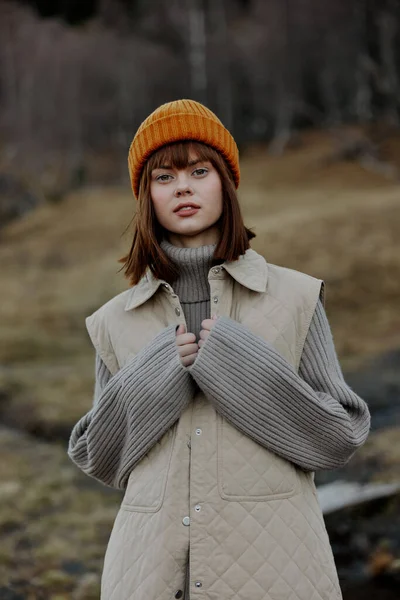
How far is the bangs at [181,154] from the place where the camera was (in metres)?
1.44

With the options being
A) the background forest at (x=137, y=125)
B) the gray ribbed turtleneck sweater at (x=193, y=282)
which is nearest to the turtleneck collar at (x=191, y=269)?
the gray ribbed turtleneck sweater at (x=193, y=282)

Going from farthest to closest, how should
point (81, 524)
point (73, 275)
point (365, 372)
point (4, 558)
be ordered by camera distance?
point (73, 275)
point (365, 372)
point (81, 524)
point (4, 558)

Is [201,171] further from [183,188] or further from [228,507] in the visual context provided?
[228,507]

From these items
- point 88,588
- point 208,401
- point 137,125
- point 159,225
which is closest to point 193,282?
point 159,225

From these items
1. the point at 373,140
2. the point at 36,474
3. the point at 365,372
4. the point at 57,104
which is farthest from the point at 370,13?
the point at 36,474

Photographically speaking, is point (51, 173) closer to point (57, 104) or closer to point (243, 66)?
point (57, 104)

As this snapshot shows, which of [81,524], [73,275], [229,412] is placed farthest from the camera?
[73,275]

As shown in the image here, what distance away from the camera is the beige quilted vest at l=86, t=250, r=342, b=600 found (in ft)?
4.27

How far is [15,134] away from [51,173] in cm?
45

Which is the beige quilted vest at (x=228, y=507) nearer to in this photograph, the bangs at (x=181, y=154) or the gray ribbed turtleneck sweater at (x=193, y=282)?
the gray ribbed turtleneck sweater at (x=193, y=282)

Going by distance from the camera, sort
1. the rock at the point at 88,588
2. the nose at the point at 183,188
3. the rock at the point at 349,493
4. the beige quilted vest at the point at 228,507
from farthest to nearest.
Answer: the rock at the point at 349,493, the rock at the point at 88,588, the nose at the point at 183,188, the beige quilted vest at the point at 228,507

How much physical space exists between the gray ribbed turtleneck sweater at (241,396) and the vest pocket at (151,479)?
0.07ft

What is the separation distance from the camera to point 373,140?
5.89 m

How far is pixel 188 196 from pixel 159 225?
0.40 feet
